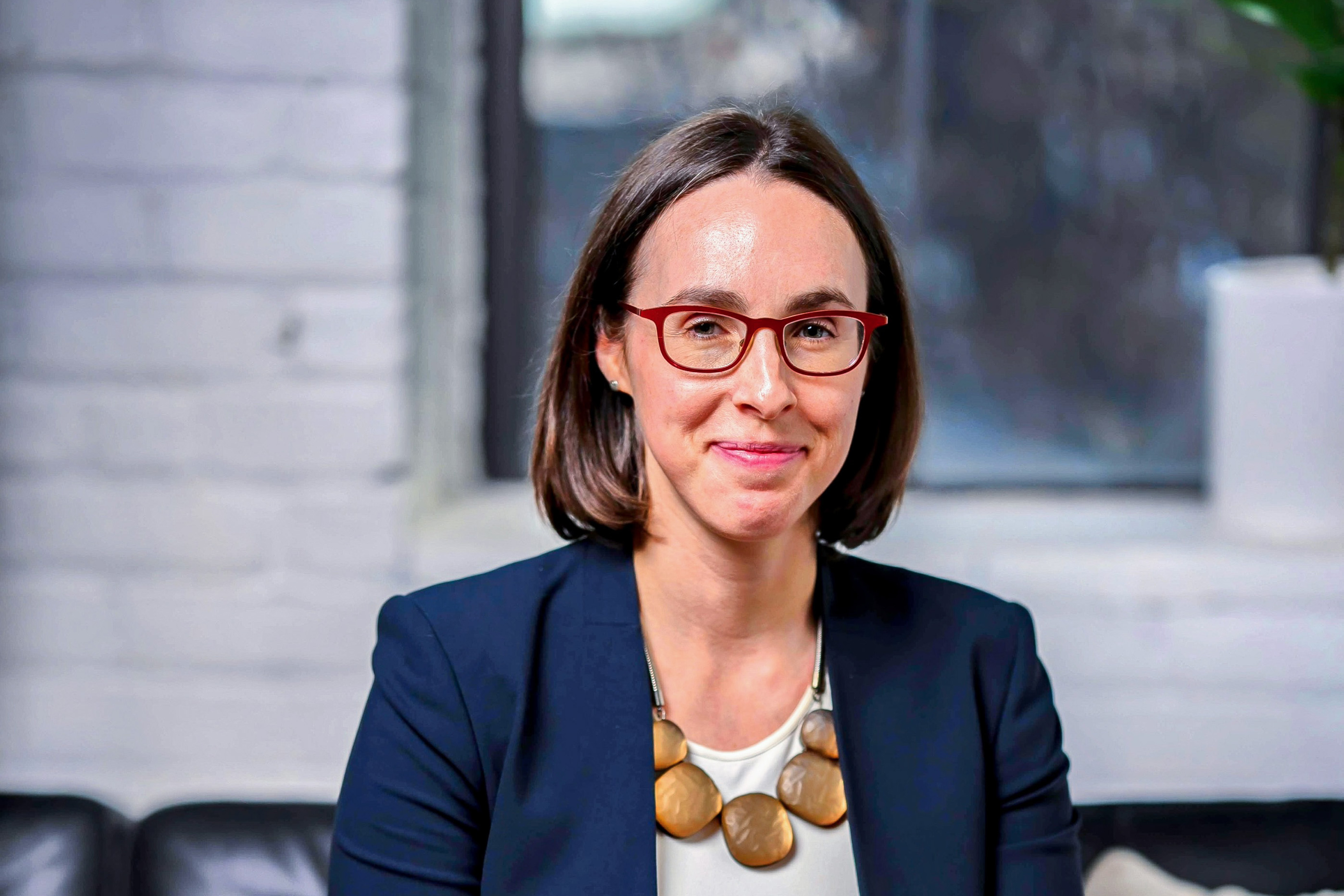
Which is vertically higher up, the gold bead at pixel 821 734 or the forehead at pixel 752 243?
the forehead at pixel 752 243

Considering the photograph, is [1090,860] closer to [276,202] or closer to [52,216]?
[276,202]

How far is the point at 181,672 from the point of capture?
1669 mm

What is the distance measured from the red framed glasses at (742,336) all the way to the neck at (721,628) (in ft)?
0.54

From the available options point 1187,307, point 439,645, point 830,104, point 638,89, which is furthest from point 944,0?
point 439,645

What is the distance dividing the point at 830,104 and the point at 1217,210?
647 mm

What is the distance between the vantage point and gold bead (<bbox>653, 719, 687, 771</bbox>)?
3.43ft

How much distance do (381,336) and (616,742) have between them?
30.8 inches

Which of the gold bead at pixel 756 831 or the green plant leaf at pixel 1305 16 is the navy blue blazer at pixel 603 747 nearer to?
the gold bead at pixel 756 831

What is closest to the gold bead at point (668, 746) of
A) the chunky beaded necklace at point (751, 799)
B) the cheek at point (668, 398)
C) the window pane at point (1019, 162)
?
the chunky beaded necklace at point (751, 799)

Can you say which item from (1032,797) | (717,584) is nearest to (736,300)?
(717,584)

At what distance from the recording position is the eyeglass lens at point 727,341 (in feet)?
3.22

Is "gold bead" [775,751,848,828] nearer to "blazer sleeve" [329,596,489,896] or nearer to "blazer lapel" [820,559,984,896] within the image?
"blazer lapel" [820,559,984,896]

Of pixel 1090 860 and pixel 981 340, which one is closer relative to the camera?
pixel 1090 860

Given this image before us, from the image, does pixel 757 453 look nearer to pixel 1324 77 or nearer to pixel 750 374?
pixel 750 374
